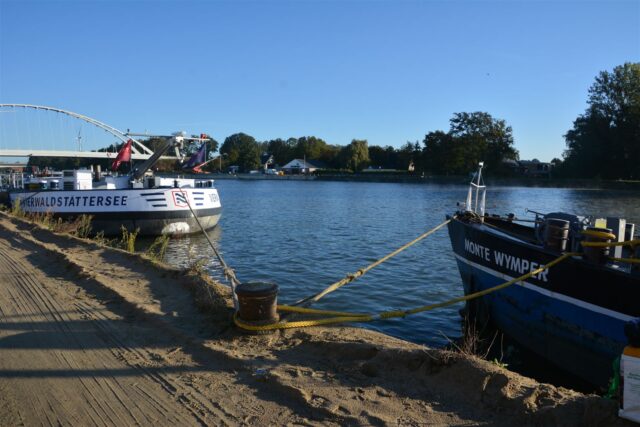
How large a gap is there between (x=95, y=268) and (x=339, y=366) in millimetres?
7006

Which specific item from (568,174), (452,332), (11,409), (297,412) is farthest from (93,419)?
(568,174)

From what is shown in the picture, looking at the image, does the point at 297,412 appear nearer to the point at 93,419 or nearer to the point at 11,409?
the point at 93,419

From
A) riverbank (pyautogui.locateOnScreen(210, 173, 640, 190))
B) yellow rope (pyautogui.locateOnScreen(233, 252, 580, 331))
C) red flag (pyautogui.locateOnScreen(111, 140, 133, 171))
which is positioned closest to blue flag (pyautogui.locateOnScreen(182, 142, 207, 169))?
red flag (pyautogui.locateOnScreen(111, 140, 133, 171))

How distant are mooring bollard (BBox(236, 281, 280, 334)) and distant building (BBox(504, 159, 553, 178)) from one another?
338 feet

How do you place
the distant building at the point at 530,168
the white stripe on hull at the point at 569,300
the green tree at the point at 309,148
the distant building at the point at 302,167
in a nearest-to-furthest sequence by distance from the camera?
the white stripe on hull at the point at 569,300 → the distant building at the point at 530,168 → the distant building at the point at 302,167 → the green tree at the point at 309,148

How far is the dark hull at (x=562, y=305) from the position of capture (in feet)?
19.9

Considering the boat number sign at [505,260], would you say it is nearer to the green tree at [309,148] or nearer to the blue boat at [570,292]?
the blue boat at [570,292]

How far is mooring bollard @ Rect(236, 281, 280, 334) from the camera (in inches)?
247

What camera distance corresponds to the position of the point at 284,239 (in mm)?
21781

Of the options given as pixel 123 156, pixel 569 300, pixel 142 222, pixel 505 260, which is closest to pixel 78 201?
pixel 142 222

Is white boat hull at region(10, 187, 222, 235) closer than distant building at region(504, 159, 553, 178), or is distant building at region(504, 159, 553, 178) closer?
white boat hull at region(10, 187, 222, 235)

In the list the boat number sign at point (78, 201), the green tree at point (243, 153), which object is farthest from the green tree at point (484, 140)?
the boat number sign at point (78, 201)

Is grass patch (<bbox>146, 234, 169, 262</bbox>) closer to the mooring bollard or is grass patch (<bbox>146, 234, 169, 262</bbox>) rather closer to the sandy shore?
the sandy shore

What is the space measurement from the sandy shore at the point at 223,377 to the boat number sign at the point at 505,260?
2619mm
